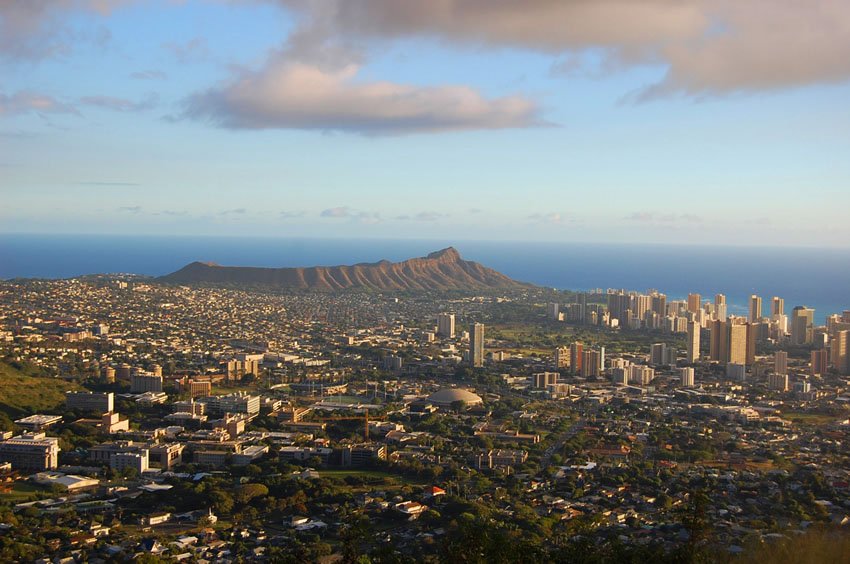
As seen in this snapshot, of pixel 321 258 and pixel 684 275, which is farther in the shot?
pixel 321 258

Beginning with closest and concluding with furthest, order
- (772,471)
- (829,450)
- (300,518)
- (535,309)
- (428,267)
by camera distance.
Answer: (300,518) < (772,471) < (829,450) < (535,309) < (428,267)

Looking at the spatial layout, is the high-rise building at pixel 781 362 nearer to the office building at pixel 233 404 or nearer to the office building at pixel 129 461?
the office building at pixel 233 404

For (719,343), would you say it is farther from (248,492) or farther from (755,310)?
(248,492)

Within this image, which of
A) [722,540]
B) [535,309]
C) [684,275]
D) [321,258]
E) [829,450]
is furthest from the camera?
[321,258]

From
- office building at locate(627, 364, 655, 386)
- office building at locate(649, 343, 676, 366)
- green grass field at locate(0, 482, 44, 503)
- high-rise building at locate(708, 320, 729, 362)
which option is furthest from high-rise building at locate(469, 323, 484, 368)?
green grass field at locate(0, 482, 44, 503)

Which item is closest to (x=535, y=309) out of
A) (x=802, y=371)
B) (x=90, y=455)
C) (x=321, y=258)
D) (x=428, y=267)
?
(x=428, y=267)

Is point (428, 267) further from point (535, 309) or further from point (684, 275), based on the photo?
point (684, 275)
